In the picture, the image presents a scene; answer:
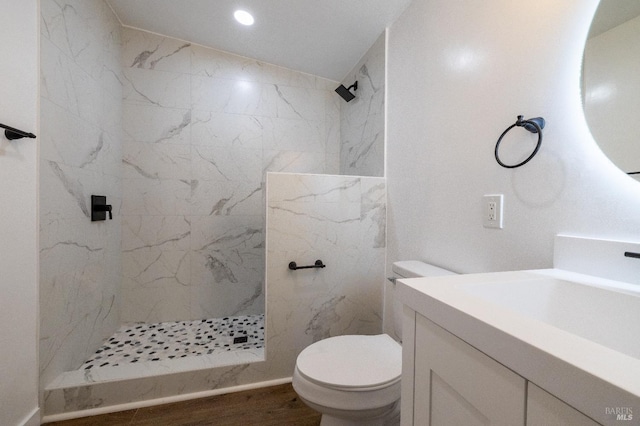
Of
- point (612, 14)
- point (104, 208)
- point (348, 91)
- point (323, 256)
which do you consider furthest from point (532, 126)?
point (104, 208)

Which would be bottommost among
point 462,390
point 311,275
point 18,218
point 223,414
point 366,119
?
point 223,414

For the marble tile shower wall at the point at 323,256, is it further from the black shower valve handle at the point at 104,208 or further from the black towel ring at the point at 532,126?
the black shower valve handle at the point at 104,208

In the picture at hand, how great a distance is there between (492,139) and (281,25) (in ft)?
5.42

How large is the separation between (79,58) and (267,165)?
1378 mm

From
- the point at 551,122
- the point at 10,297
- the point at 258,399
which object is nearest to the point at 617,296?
the point at 551,122

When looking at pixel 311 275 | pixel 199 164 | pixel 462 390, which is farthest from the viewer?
pixel 199 164

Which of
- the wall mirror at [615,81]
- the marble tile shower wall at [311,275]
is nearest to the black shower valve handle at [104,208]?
the marble tile shower wall at [311,275]

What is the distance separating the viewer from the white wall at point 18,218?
110 cm

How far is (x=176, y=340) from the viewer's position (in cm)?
195

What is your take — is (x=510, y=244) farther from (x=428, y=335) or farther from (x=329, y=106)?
(x=329, y=106)

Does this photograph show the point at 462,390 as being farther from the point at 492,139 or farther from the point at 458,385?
the point at 492,139

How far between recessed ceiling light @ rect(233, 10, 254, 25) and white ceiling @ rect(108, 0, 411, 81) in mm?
37

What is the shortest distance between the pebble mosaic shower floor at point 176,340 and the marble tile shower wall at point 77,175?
11cm

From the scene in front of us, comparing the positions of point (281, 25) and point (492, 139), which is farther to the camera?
point (281, 25)
